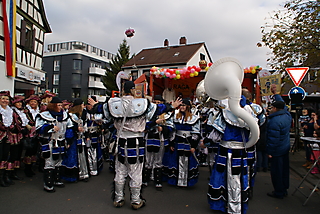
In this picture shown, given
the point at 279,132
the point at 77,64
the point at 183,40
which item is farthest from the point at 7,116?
the point at 77,64

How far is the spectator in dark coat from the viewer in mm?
4344

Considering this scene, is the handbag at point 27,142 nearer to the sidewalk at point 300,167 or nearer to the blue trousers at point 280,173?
the blue trousers at point 280,173

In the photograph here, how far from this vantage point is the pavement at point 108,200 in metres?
3.80

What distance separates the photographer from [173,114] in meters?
4.93

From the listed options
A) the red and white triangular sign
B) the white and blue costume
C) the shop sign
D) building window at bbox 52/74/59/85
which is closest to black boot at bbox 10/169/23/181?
the white and blue costume

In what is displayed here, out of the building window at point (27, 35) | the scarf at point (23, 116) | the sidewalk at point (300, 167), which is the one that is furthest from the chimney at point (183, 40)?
the scarf at point (23, 116)

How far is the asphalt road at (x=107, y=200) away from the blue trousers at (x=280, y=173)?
0.20 metres

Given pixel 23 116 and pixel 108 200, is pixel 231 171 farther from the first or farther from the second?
pixel 23 116

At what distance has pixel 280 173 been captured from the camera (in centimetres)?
438

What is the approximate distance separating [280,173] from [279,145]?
1.79 feet

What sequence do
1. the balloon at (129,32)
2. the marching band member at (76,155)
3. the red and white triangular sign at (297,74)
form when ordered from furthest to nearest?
the balloon at (129,32)
the red and white triangular sign at (297,74)
the marching band member at (76,155)

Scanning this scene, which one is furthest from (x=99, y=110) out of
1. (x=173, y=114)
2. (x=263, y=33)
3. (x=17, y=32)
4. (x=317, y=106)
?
(x=317, y=106)

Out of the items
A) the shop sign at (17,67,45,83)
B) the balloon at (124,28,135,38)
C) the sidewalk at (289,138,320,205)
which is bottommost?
the sidewalk at (289,138,320,205)

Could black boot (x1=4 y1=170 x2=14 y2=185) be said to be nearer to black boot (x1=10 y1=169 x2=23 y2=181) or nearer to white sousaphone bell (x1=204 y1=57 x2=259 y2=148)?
black boot (x1=10 y1=169 x2=23 y2=181)
